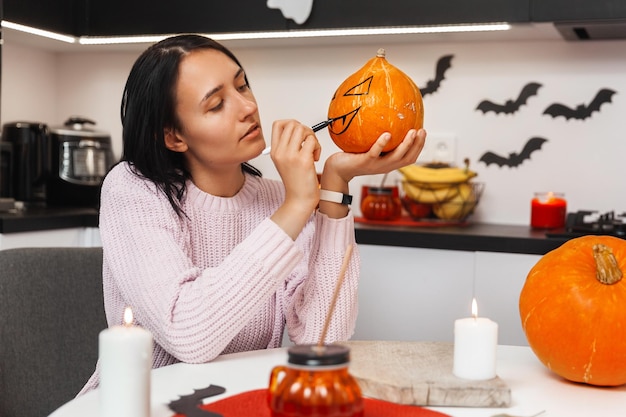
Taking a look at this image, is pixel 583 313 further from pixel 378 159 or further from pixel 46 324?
pixel 46 324

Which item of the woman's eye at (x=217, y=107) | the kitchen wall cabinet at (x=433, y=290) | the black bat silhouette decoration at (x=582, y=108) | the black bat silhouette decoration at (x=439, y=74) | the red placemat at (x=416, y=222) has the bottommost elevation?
the kitchen wall cabinet at (x=433, y=290)

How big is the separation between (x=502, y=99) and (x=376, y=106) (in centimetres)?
142

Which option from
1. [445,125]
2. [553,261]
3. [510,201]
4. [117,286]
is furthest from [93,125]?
[553,261]

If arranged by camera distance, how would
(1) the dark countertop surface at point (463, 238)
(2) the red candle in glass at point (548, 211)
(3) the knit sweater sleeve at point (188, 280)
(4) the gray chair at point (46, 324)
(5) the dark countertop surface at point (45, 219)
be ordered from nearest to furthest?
(3) the knit sweater sleeve at point (188, 280), (4) the gray chair at point (46, 324), (1) the dark countertop surface at point (463, 238), (5) the dark countertop surface at point (45, 219), (2) the red candle in glass at point (548, 211)

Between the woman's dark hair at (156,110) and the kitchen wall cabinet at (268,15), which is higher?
the kitchen wall cabinet at (268,15)

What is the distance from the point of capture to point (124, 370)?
2.85ft

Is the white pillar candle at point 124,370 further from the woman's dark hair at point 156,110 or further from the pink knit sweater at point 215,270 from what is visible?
the woman's dark hair at point 156,110

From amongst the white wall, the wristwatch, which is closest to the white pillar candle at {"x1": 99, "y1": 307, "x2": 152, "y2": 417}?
the wristwatch

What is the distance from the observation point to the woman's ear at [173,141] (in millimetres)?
1503

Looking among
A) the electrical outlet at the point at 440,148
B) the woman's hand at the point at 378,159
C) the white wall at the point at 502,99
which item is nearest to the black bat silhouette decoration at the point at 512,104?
the white wall at the point at 502,99

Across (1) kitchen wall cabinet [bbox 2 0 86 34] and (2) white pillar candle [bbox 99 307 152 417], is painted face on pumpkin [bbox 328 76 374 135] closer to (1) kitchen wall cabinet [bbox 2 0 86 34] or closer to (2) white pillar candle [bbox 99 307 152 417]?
(2) white pillar candle [bbox 99 307 152 417]

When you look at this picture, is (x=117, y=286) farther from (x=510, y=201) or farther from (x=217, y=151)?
(x=510, y=201)

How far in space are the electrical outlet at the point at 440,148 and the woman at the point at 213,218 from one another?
118 centimetres

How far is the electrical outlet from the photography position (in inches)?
106
